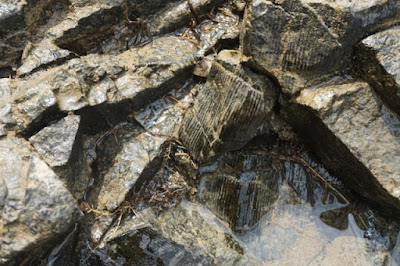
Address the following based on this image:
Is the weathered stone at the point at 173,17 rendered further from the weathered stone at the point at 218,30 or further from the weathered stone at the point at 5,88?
the weathered stone at the point at 5,88

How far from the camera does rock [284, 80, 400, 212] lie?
369 cm

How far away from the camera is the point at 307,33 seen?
3752mm

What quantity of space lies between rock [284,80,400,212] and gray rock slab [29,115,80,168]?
210 cm

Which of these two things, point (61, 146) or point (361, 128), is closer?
point (61, 146)

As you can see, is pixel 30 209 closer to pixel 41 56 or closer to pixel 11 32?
pixel 41 56

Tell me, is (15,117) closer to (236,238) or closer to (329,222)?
(236,238)

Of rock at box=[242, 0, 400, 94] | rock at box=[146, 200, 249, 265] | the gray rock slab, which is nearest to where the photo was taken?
the gray rock slab

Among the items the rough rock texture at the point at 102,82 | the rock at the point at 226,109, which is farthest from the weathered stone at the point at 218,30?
the rock at the point at 226,109

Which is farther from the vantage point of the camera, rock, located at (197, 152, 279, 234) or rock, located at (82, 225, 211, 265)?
rock, located at (197, 152, 279, 234)

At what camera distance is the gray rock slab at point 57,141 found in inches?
140

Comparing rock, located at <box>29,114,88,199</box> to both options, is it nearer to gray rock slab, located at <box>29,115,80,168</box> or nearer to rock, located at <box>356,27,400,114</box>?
gray rock slab, located at <box>29,115,80,168</box>

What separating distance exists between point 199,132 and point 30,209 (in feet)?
5.44

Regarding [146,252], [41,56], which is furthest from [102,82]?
[146,252]

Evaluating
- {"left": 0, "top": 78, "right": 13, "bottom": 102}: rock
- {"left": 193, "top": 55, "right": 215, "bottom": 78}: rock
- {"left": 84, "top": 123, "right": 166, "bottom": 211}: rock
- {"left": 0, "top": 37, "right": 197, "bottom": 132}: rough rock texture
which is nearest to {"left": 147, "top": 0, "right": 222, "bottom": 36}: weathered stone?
{"left": 0, "top": 37, "right": 197, "bottom": 132}: rough rock texture
